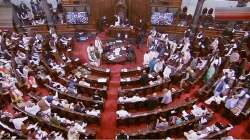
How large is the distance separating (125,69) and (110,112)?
347cm

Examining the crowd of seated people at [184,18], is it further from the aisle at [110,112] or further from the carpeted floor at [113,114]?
the aisle at [110,112]

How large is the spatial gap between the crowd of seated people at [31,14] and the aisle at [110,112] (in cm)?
729

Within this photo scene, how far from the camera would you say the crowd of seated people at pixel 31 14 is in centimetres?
2239

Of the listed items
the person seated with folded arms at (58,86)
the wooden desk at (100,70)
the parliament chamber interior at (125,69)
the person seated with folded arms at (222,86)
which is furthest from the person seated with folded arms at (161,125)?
the wooden desk at (100,70)

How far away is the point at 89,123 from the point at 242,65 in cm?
764

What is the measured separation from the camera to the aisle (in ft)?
46.0

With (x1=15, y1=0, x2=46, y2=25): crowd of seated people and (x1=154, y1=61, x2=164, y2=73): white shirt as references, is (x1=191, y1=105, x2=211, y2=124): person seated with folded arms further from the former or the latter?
(x1=15, y1=0, x2=46, y2=25): crowd of seated people

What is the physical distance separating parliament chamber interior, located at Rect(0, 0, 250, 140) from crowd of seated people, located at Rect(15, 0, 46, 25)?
7 cm

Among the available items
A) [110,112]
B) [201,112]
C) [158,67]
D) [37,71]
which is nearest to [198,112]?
[201,112]

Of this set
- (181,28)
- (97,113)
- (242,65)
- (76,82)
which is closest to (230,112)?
(242,65)

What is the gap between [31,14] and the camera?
22.8 metres

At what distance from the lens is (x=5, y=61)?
57.2ft

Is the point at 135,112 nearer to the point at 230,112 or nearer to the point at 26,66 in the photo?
the point at 230,112

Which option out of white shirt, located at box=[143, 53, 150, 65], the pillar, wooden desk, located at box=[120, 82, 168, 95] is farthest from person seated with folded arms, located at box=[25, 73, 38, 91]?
the pillar
